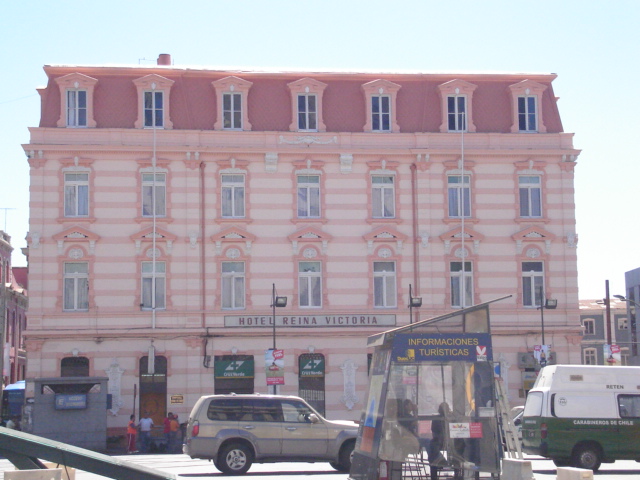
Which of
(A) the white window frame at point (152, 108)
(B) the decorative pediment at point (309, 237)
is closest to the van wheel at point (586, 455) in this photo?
(B) the decorative pediment at point (309, 237)

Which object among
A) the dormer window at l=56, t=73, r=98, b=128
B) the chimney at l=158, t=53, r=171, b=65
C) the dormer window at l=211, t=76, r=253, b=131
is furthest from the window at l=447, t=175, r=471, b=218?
the dormer window at l=56, t=73, r=98, b=128

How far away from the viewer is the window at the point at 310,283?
41250 mm

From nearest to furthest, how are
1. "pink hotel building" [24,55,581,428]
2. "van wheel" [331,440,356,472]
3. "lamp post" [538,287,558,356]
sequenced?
"van wheel" [331,440,356,472] → "lamp post" [538,287,558,356] → "pink hotel building" [24,55,581,428]

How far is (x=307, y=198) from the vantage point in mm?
41656

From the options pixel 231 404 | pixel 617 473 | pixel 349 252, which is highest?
pixel 349 252

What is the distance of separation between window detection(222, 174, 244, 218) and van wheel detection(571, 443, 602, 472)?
19.8 metres

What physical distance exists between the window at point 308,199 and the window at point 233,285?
336 centimetres

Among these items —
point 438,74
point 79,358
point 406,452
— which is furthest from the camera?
point 438,74

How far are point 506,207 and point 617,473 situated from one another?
61.1ft

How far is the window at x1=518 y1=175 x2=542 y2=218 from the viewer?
42562 mm

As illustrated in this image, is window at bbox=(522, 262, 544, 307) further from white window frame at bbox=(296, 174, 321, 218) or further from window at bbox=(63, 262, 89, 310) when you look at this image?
window at bbox=(63, 262, 89, 310)

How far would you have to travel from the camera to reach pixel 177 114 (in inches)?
1631

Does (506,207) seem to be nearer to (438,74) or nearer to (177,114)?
(438,74)

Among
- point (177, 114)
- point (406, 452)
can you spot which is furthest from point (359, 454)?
point (177, 114)
